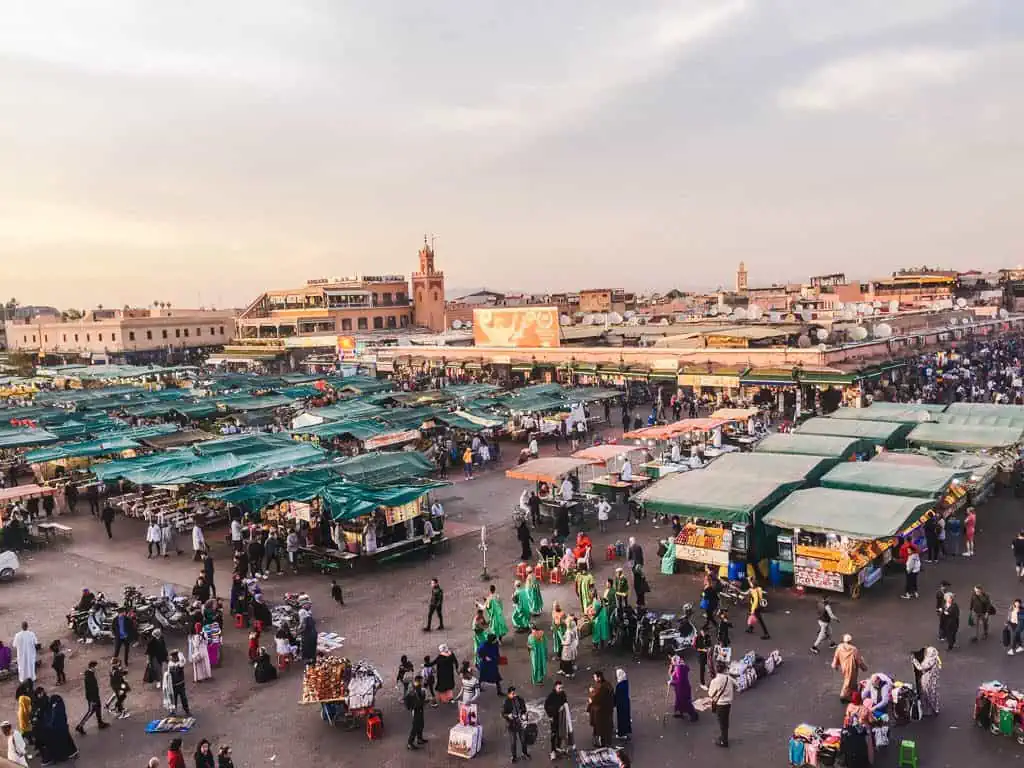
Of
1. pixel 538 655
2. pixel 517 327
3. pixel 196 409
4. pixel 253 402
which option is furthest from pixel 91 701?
pixel 517 327

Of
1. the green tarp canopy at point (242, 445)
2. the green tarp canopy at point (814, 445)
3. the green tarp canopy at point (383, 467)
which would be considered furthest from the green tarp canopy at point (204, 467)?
the green tarp canopy at point (814, 445)

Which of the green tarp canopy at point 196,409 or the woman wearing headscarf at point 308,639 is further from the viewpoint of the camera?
the green tarp canopy at point 196,409

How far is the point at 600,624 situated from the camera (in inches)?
466

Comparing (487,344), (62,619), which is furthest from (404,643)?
(487,344)

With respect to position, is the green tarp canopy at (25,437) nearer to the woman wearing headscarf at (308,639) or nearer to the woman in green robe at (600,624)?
the woman wearing headscarf at (308,639)

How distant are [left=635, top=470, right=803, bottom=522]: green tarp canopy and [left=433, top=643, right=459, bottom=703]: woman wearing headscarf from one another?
5.89 metres

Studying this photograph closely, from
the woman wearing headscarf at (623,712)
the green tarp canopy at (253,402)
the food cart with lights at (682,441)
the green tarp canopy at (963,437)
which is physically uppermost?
the green tarp canopy at (253,402)

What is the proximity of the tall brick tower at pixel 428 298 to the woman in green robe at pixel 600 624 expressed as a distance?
74134mm

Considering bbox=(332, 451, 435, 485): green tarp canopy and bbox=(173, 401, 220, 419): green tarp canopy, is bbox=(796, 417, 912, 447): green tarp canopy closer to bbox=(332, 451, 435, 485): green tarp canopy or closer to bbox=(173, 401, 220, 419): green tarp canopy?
bbox=(332, 451, 435, 485): green tarp canopy

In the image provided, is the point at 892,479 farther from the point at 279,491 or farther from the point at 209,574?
the point at 209,574

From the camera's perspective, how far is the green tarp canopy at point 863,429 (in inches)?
837

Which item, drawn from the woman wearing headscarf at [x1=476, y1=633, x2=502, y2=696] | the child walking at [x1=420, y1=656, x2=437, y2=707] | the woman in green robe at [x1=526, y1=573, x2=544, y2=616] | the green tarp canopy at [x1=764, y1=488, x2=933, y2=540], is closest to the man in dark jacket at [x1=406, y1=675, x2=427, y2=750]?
the child walking at [x1=420, y1=656, x2=437, y2=707]

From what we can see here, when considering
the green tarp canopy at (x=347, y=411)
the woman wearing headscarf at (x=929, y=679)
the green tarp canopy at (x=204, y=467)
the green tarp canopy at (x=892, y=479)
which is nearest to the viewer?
the woman wearing headscarf at (x=929, y=679)

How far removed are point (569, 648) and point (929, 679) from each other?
173 inches
